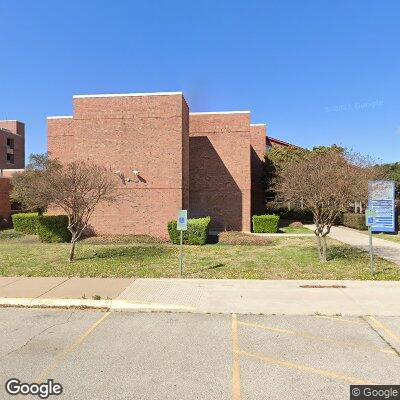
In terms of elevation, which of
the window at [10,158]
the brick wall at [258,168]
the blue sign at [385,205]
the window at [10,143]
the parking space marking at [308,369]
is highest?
the window at [10,143]

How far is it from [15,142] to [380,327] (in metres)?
77.1

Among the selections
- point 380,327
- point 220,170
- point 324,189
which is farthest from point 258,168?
point 380,327

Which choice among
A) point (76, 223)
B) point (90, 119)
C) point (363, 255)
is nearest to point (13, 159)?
point (90, 119)

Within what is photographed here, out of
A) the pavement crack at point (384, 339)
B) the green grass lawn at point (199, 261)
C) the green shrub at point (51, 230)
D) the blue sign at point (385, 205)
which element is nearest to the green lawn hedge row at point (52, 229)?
the green shrub at point (51, 230)

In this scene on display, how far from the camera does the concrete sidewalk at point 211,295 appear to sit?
7098 millimetres

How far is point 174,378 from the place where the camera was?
4.31m

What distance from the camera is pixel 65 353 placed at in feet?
16.5

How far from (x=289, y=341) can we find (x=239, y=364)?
1.18 metres

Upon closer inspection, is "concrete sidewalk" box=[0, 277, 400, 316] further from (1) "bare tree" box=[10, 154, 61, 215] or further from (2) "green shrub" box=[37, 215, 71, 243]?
(2) "green shrub" box=[37, 215, 71, 243]

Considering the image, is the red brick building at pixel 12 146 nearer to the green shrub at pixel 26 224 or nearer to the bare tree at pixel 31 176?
the bare tree at pixel 31 176

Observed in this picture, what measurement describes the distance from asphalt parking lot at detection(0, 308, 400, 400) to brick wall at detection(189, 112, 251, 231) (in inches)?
712

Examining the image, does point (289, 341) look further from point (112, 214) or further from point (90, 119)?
point (90, 119)

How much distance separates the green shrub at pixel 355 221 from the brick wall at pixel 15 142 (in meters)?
57.5

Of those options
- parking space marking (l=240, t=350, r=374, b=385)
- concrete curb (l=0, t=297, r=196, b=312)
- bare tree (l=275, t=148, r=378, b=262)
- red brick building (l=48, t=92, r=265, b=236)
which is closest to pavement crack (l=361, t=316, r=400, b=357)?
parking space marking (l=240, t=350, r=374, b=385)
